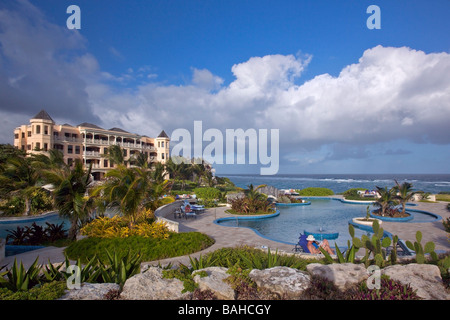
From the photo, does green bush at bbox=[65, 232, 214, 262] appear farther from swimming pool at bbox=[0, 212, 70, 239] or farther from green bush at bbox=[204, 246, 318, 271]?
swimming pool at bbox=[0, 212, 70, 239]

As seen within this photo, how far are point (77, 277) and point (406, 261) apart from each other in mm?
8114

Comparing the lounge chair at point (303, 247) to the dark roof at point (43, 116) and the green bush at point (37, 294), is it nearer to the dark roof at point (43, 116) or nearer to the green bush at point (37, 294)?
the green bush at point (37, 294)

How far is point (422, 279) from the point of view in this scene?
4.59 meters

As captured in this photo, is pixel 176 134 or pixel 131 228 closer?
pixel 131 228

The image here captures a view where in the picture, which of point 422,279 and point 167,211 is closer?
point 422,279

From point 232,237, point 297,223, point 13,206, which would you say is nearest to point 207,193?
point 297,223

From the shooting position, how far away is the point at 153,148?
170 feet

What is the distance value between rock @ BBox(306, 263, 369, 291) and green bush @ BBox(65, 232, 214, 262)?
18.2 ft

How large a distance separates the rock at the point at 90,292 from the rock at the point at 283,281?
2.60 metres

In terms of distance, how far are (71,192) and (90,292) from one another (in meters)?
8.15

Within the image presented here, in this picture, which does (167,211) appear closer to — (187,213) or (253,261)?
(187,213)

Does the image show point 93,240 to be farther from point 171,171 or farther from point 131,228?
point 171,171
